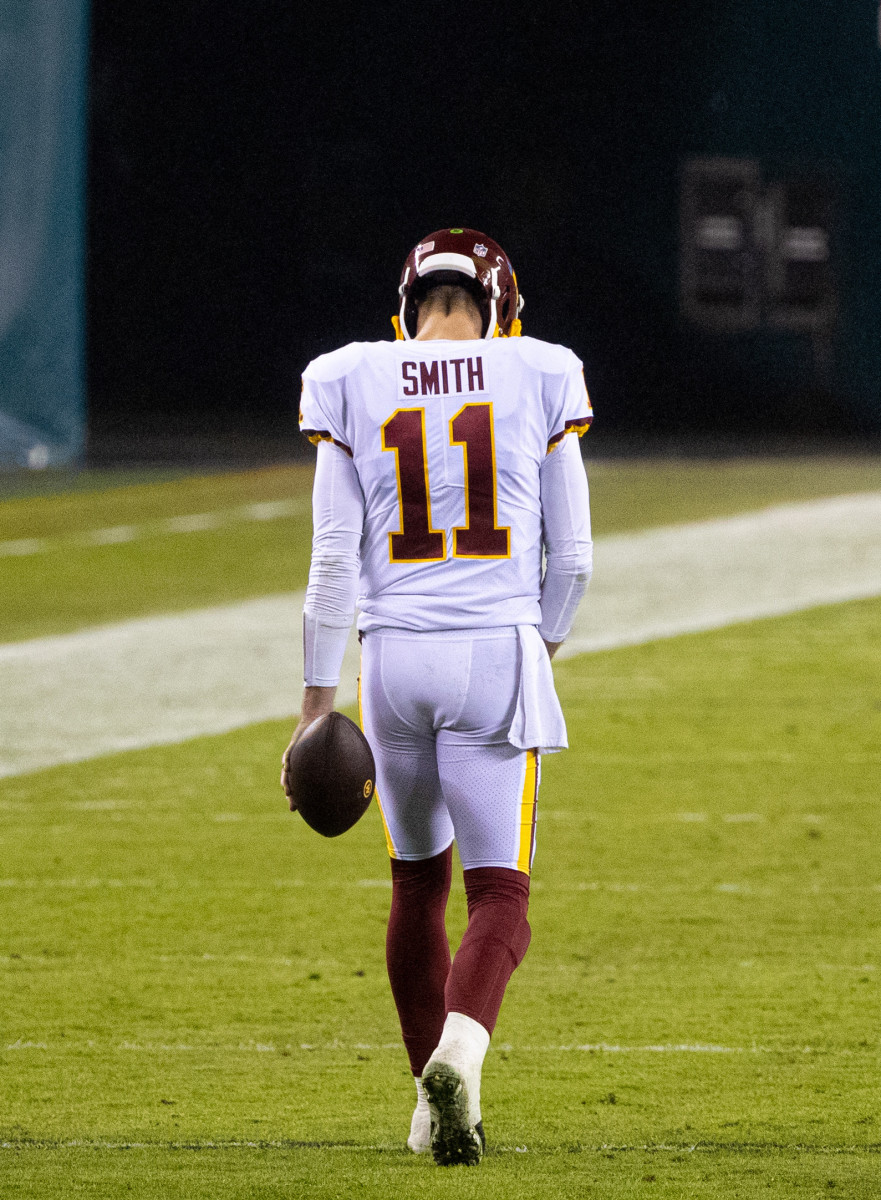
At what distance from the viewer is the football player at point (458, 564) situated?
3295 millimetres

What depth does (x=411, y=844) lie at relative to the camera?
3424mm

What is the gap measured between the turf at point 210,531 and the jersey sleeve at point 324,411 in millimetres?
7726

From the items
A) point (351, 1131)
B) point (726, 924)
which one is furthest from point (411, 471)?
point (726, 924)

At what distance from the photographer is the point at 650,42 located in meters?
24.3

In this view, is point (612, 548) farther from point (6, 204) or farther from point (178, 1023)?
point (178, 1023)

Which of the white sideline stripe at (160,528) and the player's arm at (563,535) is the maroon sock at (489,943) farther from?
the white sideline stripe at (160,528)

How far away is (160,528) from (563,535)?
12.8 m

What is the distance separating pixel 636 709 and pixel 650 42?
17.3m

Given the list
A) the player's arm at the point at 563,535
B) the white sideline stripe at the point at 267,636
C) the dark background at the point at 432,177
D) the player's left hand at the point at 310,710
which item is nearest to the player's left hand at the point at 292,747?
the player's left hand at the point at 310,710

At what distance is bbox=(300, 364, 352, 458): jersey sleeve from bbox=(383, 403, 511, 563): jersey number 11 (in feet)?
0.30

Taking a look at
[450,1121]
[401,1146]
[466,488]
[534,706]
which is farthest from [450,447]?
[401,1146]

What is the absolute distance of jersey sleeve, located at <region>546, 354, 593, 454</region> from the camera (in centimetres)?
332

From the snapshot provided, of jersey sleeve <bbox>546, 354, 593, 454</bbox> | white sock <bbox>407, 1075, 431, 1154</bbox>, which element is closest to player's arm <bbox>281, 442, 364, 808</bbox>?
jersey sleeve <bbox>546, 354, 593, 454</bbox>

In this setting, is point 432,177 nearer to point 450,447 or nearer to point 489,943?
point 450,447
